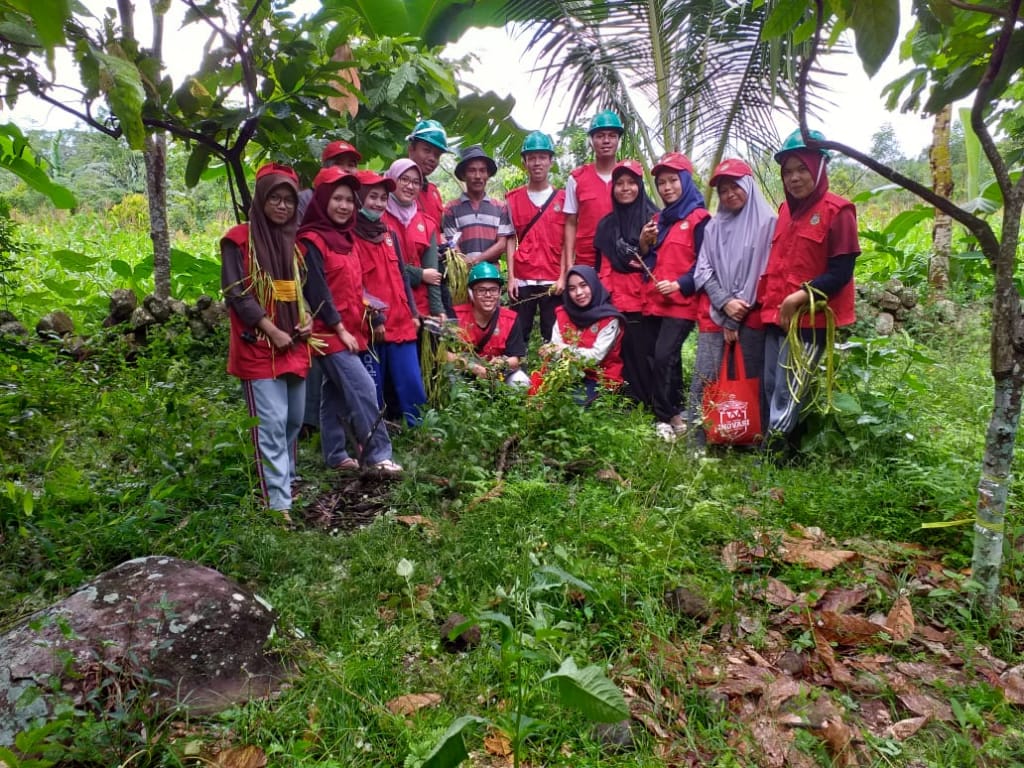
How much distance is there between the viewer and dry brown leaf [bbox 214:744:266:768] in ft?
6.22

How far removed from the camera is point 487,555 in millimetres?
2809

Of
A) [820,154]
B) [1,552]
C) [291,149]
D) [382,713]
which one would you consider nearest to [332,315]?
[291,149]

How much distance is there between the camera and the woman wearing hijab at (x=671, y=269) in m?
4.72

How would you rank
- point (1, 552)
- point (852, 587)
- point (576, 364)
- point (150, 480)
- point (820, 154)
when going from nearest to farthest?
point (852, 587)
point (1, 552)
point (150, 480)
point (820, 154)
point (576, 364)

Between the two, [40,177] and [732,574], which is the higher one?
[40,177]

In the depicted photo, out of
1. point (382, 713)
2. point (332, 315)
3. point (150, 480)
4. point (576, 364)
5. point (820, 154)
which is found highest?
point (820, 154)

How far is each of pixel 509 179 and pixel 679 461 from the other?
783 cm

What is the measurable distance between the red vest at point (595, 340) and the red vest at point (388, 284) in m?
1.04

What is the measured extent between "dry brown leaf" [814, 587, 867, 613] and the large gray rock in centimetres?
187

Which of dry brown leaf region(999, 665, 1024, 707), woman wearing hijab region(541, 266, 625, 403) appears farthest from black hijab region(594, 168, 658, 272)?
dry brown leaf region(999, 665, 1024, 707)

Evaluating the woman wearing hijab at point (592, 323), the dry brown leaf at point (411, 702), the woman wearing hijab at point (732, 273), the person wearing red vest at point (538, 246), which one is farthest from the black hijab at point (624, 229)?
the dry brown leaf at point (411, 702)

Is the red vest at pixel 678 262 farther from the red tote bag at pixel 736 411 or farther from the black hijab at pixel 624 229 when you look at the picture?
the red tote bag at pixel 736 411

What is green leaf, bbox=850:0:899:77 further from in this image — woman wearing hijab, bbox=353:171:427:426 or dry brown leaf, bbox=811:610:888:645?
woman wearing hijab, bbox=353:171:427:426

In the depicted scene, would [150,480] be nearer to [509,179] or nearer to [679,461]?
[679,461]
